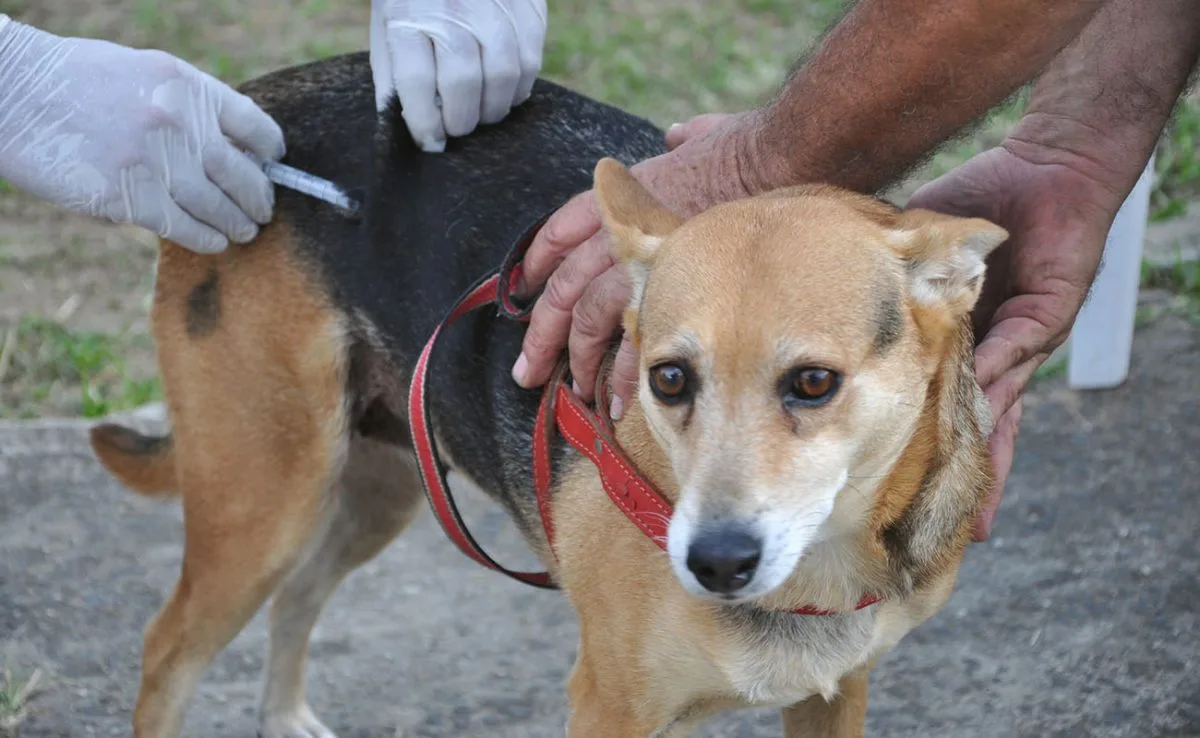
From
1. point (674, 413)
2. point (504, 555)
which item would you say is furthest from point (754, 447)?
point (504, 555)

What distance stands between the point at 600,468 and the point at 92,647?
229 cm

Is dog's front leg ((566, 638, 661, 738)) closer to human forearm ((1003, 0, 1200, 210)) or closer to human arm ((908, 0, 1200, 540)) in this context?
human arm ((908, 0, 1200, 540))

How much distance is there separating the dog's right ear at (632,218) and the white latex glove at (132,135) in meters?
1.02

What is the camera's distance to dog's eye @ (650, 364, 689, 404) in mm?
2549

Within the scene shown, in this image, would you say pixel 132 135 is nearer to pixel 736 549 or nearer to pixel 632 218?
pixel 632 218

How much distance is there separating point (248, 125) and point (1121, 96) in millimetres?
1961

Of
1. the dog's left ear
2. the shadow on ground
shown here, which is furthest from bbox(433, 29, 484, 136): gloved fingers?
the shadow on ground

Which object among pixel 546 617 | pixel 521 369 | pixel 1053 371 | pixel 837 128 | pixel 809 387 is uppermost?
pixel 837 128

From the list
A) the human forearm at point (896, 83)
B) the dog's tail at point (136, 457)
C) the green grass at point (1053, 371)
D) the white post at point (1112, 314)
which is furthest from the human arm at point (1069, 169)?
the green grass at point (1053, 371)

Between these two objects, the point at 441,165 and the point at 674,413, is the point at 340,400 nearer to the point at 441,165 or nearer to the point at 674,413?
the point at 441,165

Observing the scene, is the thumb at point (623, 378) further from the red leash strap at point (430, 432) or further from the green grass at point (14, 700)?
the green grass at point (14, 700)

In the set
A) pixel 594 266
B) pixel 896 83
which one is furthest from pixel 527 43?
pixel 896 83

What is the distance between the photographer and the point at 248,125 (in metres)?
3.49

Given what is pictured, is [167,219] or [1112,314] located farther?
[1112,314]
